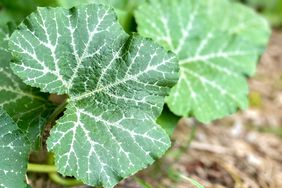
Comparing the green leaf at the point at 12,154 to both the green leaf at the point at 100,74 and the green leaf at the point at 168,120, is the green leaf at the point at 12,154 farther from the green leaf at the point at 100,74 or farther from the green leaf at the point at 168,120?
the green leaf at the point at 168,120

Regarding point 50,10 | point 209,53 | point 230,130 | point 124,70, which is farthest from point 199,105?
point 230,130

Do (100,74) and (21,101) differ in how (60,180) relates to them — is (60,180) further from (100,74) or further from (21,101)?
(100,74)

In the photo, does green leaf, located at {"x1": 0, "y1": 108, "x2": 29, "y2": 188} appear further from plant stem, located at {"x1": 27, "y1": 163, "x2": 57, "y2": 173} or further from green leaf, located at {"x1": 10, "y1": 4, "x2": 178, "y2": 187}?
plant stem, located at {"x1": 27, "y1": 163, "x2": 57, "y2": 173}

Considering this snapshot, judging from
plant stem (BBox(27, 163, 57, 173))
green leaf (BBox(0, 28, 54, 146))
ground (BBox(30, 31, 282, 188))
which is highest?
green leaf (BBox(0, 28, 54, 146))

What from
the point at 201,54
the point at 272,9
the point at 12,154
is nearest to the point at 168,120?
the point at 201,54

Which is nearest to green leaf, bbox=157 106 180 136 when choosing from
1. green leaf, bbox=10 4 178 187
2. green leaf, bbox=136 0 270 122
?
green leaf, bbox=136 0 270 122

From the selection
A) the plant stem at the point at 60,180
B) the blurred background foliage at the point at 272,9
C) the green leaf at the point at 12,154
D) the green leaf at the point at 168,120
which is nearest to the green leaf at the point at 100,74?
the green leaf at the point at 12,154

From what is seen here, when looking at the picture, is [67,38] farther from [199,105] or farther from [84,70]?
[199,105]
